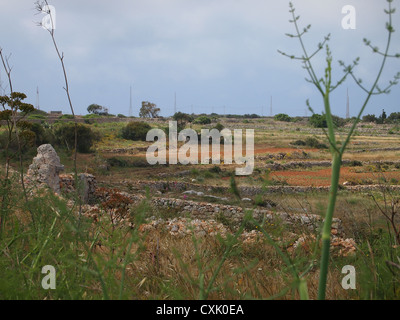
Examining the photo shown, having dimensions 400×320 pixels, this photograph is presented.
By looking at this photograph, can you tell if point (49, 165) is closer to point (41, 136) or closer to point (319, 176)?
point (41, 136)

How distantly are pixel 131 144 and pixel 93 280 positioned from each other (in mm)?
29141

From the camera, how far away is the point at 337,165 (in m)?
0.98

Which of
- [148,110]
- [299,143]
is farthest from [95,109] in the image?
[299,143]

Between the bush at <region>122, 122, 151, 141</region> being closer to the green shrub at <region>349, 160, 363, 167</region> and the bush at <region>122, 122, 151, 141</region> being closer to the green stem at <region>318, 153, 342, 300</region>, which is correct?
the green shrub at <region>349, 160, 363, 167</region>

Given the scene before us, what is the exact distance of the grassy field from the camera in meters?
1.45

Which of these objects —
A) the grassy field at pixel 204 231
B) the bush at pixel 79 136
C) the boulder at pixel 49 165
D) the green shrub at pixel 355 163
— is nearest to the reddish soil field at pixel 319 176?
the grassy field at pixel 204 231

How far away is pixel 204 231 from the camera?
3928 mm

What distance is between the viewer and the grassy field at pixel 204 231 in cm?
145

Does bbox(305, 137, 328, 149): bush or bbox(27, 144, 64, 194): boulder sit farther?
bbox(305, 137, 328, 149): bush

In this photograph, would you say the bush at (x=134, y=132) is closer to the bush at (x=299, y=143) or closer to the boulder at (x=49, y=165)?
the bush at (x=299, y=143)

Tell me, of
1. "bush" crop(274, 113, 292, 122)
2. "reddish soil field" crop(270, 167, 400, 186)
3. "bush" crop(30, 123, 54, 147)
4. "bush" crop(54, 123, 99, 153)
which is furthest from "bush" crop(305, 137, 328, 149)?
"bush" crop(274, 113, 292, 122)

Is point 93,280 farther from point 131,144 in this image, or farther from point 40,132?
point 131,144

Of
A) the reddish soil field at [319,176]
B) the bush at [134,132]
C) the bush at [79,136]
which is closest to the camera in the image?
the reddish soil field at [319,176]
